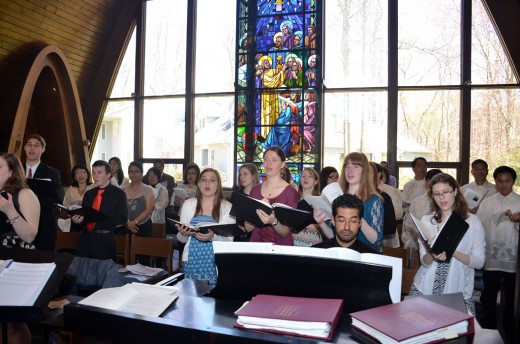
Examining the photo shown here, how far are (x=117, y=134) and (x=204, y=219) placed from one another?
7092 mm

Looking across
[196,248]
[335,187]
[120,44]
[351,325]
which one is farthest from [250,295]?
[120,44]

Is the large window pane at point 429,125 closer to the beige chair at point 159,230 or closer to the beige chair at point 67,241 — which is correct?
the beige chair at point 159,230

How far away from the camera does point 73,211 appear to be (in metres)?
3.67

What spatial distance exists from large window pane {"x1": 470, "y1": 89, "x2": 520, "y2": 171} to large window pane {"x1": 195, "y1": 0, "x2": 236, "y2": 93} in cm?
452

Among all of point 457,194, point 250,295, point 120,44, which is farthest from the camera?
point 120,44

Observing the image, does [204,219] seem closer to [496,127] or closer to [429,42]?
[496,127]

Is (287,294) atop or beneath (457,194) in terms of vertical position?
beneath

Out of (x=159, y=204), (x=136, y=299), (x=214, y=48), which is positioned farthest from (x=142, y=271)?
(x=214, y=48)

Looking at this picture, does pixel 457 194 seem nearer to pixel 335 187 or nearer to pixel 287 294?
pixel 335 187

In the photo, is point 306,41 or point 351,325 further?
point 306,41

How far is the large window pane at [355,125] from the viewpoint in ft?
27.0

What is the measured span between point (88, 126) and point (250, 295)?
902 centimetres

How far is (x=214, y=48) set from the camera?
918cm

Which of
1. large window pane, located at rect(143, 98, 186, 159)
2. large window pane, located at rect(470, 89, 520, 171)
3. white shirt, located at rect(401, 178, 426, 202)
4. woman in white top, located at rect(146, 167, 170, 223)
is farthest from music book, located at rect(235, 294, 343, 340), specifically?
large window pane, located at rect(143, 98, 186, 159)
